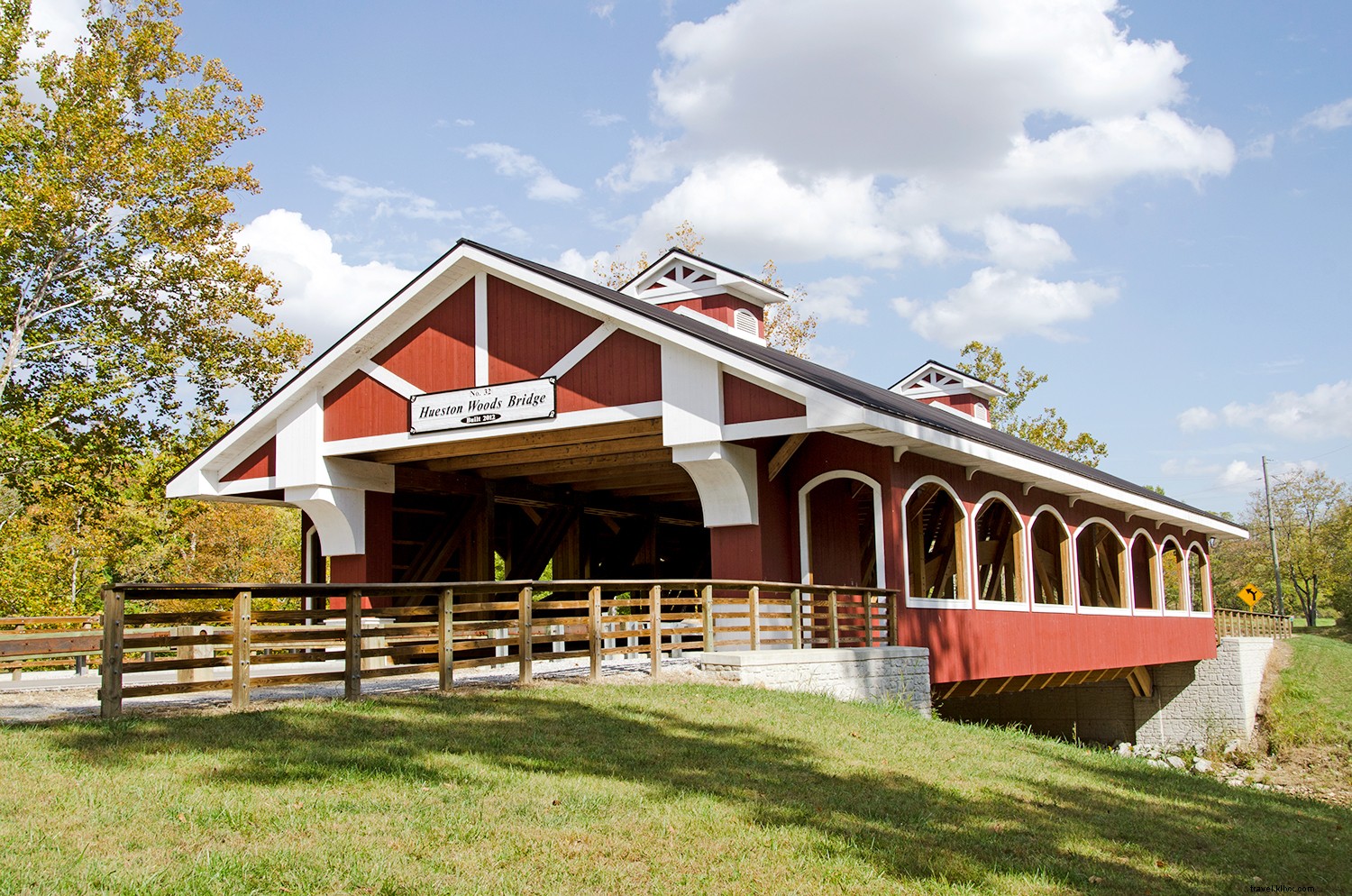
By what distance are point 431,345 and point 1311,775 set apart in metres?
20.0

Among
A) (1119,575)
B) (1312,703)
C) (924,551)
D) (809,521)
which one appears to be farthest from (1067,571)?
(1312,703)

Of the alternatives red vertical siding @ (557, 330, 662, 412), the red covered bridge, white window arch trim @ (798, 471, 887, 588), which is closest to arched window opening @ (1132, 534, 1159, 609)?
the red covered bridge

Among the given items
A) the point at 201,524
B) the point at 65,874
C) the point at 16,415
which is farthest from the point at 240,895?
the point at 201,524

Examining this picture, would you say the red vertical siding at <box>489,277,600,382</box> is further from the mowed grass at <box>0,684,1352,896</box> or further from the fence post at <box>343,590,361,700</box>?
the mowed grass at <box>0,684,1352,896</box>

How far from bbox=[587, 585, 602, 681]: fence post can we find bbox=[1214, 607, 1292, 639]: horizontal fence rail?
24021mm

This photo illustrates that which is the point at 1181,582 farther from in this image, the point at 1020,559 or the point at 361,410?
the point at 361,410

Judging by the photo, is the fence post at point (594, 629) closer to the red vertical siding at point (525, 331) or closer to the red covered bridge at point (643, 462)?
the red covered bridge at point (643, 462)

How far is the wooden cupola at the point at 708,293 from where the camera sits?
74.7 ft

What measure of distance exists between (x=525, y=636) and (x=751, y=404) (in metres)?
4.82

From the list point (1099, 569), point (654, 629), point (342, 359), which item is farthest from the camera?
point (1099, 569)

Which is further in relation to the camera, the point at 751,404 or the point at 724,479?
the point at 724,479

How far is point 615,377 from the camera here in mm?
16594

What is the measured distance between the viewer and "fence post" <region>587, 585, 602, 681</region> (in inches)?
520

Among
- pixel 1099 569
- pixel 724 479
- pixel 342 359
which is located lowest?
pixel 1099 569
